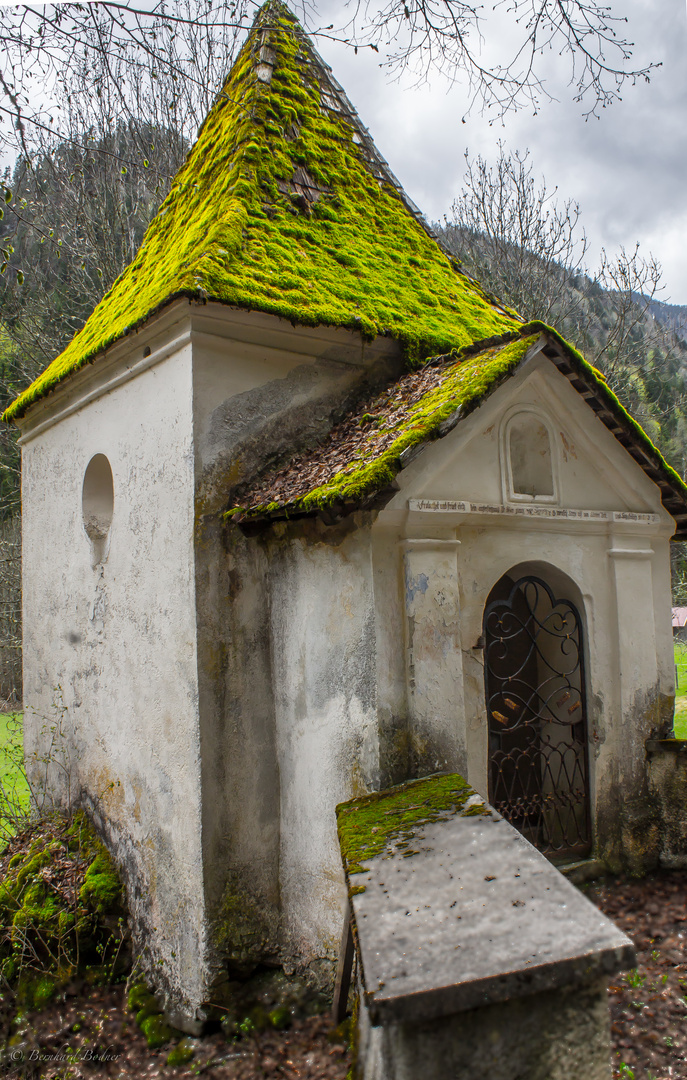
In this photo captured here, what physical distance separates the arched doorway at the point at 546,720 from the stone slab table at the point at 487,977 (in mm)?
1884

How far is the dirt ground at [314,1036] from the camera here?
3.56 meters

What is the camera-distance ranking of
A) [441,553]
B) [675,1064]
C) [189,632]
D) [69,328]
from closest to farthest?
[675,1064], [441,553], [189,632], [69,328]

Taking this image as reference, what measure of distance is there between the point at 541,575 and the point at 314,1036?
3.28m

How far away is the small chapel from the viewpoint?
13.5 ft

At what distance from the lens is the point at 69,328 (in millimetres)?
16000

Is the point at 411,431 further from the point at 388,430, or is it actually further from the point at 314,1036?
the point at 314,1036

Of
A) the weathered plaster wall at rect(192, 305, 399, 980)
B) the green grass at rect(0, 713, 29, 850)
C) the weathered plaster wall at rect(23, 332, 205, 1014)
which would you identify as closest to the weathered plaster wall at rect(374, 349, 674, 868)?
the weathered plaster wall at rect(192, 305, 399, 980)

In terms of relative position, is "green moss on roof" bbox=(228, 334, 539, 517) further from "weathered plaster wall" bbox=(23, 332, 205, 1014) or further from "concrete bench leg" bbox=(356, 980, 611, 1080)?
"concrete bench leg" bbox=(356, 980, 611, 1080)

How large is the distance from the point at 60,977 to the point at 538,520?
4.75 metres

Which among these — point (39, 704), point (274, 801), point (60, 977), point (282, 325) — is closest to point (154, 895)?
point (60, 977)

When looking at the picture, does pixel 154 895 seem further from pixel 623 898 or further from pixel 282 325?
pixel 282 325

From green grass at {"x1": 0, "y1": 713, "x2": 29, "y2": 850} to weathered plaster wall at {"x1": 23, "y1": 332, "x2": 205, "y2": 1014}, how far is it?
627 millimetres

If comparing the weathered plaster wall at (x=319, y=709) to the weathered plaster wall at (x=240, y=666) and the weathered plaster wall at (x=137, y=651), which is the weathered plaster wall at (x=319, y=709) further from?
the weathered plaster wall at (x=137, y=651)

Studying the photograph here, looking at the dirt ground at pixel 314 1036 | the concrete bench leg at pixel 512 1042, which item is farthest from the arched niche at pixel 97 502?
the concrete bench leg at pixel 512 1042
